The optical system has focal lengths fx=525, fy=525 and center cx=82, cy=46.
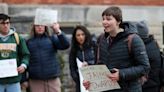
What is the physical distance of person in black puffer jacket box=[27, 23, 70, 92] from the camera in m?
8.01

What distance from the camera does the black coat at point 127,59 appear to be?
5121 mm

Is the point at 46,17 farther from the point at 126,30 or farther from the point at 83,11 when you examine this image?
the point at 83,11

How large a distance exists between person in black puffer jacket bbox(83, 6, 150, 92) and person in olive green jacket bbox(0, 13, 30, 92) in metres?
2.59

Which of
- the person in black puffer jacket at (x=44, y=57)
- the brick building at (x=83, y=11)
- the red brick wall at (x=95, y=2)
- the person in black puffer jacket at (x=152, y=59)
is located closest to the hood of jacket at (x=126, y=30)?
the person in black puffer jacket at (x=152, y=59)

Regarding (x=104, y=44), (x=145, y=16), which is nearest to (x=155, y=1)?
(x=145, y=16)

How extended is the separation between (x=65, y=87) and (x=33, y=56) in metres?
2.61

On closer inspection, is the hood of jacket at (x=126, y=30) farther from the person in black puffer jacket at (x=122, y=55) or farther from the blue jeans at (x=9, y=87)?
the blue jeans at (x=9, y=87)

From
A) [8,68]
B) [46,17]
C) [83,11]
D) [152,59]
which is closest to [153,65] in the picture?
[152,59]

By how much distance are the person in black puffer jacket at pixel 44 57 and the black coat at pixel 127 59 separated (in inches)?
111

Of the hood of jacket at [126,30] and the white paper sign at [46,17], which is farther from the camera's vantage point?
the white paper sign at [46,17]

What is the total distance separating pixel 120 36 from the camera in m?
5.18

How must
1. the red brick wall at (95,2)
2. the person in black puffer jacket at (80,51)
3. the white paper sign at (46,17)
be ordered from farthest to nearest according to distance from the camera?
the red brick wall at (95,2)
the white paper sign at (46,17)
the person in black puffer jacket at (80,51)

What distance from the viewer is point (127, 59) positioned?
518 cm

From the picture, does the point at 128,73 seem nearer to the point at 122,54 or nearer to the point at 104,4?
the point at 122,54
